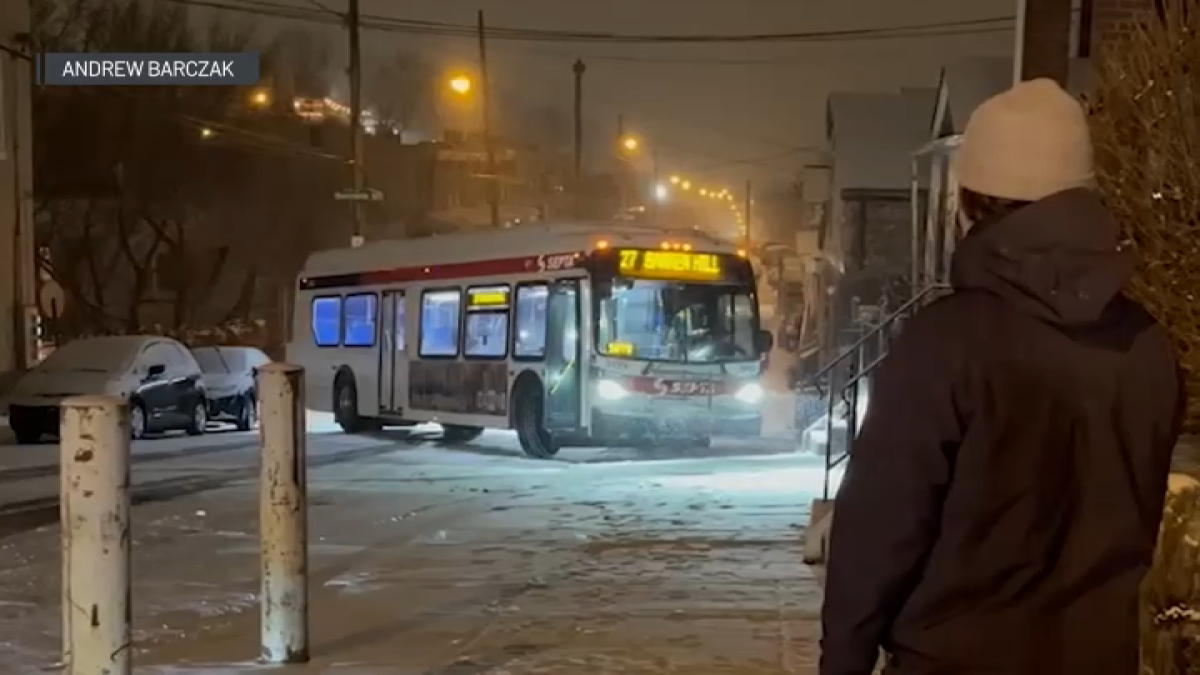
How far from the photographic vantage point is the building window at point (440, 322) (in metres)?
22.3

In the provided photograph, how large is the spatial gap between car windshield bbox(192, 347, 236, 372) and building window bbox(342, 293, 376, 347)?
11.6 ft

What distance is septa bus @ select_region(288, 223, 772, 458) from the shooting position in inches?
764

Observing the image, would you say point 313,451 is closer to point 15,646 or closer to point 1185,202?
point 15,646

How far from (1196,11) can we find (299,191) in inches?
1952

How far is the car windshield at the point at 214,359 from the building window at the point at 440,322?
6693 millimetres

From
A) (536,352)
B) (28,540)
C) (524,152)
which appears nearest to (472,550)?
Answer: (28,540)

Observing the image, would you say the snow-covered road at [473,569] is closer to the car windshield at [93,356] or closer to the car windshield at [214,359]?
the car windshield at [93,356]

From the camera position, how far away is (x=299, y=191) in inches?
2165

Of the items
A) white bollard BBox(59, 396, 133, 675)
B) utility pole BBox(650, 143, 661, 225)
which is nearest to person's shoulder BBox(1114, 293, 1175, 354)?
white bollard BBox(59, 396, 133, 675)

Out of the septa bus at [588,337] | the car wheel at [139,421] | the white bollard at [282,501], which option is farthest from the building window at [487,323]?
the white bollard at [282,501]

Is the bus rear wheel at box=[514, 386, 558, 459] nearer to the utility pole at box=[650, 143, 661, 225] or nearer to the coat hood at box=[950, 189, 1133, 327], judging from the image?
the coat hood at box=[950, 189, 1133, 327]

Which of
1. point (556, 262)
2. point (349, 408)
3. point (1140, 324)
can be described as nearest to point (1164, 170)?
point (1140, 324)

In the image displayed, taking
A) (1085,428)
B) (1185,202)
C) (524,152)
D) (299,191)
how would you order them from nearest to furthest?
(1085,428), (1185,202), (299,191), (524,152)

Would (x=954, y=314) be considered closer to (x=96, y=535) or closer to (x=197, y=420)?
(x=96, y=535)
